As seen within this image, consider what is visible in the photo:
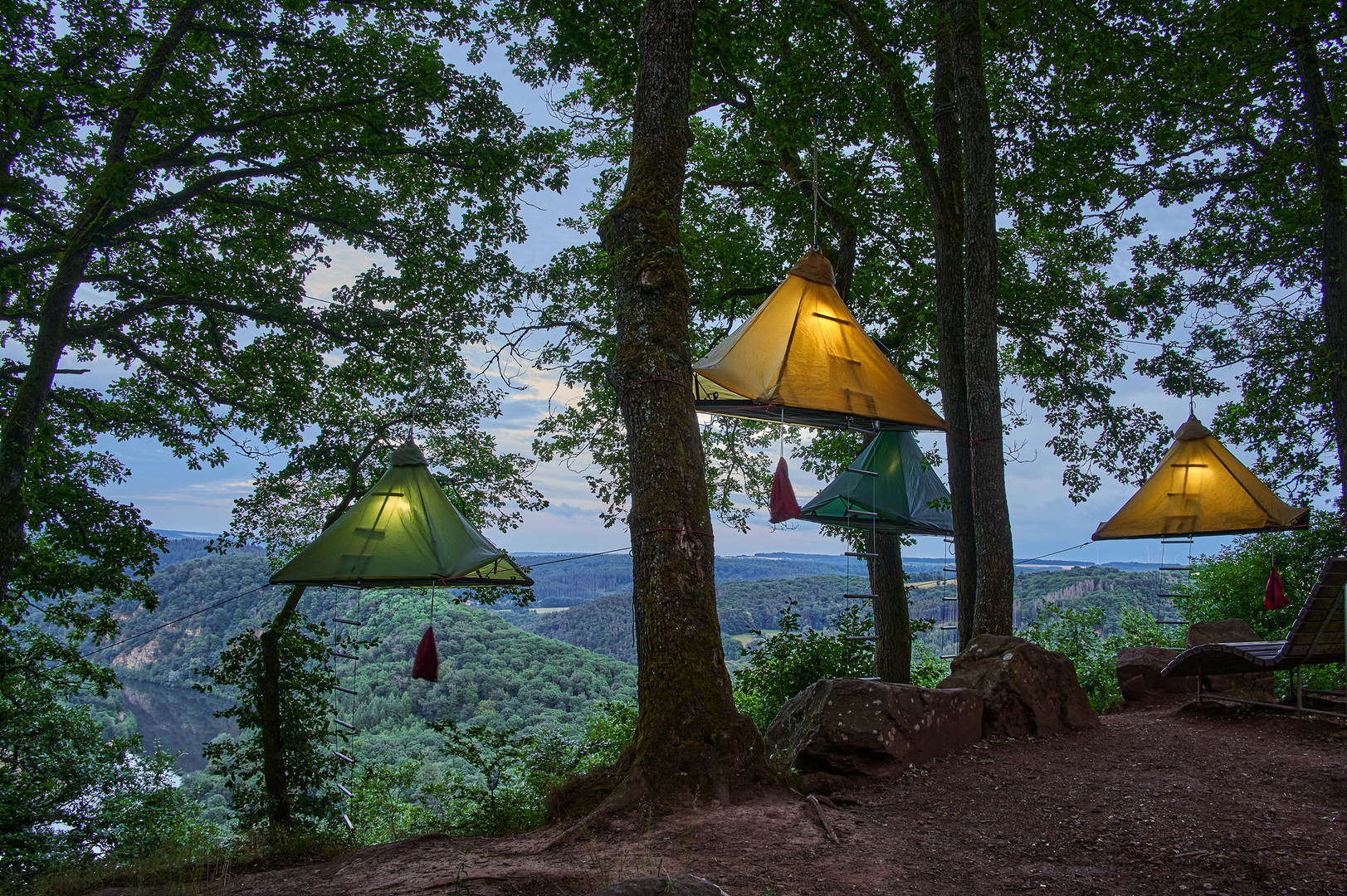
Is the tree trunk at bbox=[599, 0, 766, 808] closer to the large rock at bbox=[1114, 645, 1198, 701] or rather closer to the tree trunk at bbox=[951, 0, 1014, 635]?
the tree trunk at bbox=[951, 0, 1014, 635]

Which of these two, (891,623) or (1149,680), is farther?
(891,623)

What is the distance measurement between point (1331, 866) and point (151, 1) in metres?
10.5

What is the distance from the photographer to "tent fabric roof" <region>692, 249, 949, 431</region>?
149 inches

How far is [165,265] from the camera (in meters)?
8.34

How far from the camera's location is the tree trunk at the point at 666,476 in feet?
10.1

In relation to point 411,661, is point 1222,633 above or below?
above

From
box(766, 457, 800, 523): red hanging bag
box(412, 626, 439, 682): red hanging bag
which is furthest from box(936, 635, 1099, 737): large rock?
box(412, 626, 439, 682): red hanging bag

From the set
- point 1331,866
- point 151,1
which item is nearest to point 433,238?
point 151,1

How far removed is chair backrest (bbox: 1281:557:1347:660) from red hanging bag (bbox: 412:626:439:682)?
5.04m

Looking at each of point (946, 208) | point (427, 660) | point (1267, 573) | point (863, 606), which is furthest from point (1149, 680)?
point (427, 660)

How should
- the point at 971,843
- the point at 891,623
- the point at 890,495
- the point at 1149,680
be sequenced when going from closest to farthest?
the point at 971,843 < the point at 1149,680 < the point at 891,623 < the point at 890,495

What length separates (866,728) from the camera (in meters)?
3.68

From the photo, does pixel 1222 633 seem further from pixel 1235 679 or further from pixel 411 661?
pixel 411 661

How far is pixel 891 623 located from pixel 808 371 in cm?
449
